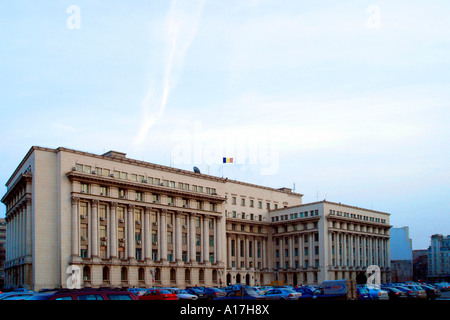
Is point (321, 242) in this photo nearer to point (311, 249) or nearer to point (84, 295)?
point (311, 249)

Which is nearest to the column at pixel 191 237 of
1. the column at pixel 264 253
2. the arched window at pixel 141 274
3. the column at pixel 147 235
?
the column at pixel 147 235

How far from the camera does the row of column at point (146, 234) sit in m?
78.7

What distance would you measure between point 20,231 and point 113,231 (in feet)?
47.4

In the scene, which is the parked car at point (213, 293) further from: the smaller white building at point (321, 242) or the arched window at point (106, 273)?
the smaller white building at point (321, 242)

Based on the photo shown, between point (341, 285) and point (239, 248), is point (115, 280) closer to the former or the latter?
point (239, 248)

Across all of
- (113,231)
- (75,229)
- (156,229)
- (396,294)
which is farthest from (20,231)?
(396,294)

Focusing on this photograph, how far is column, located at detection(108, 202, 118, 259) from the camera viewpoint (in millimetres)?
81475

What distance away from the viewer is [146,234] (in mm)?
86750

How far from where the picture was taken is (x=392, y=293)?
52.0m

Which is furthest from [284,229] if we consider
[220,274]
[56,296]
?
[56,296]

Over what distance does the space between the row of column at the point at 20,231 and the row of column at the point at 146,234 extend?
646 centimetres

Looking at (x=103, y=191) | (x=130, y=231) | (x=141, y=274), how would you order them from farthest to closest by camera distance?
(x=141, y=274) < (x=130, y=231) < (x=103, y=191)

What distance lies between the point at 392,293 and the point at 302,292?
8649mm
